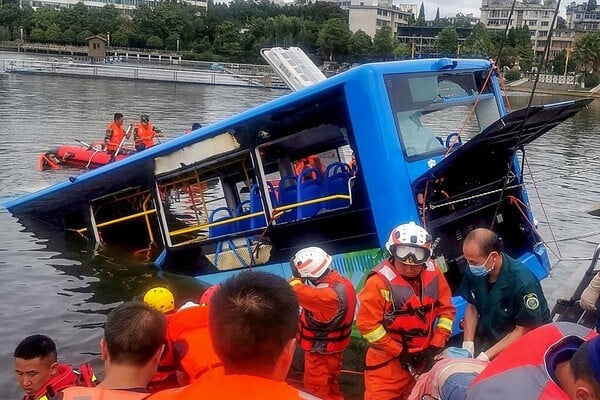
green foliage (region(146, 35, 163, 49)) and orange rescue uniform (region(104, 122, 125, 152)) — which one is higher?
green foliage (region(146, 35, 163, 49))

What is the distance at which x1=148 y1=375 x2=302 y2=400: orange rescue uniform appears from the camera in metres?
2.13

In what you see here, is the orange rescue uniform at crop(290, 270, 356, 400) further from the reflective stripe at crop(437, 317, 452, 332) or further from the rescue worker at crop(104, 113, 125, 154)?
the rescue worker at crop(104, 113, 125, 154)

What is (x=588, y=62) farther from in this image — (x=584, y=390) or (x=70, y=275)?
(x=584, y=390)

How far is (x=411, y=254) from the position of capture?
4602 mm

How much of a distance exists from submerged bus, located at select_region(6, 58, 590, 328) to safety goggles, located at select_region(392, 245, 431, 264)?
936mm

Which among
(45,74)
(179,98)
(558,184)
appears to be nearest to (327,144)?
(558,184)

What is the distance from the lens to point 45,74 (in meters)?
50.7

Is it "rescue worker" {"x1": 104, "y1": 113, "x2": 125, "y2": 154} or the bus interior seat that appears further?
"rescue worker" {"x1": 104, "y1": 113, "x2": 125, "y2": 154}

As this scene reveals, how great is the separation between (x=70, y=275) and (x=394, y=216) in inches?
221

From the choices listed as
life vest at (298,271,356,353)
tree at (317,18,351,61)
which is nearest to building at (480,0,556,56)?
tree at (317,18,351,61)

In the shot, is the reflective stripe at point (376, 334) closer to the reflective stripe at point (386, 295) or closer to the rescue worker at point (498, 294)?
the reflective stripe at point (386, 295)

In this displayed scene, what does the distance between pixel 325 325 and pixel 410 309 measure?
2.39ft

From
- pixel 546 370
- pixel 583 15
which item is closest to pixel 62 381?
pixel 546 370

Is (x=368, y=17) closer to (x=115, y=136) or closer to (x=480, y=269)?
(x=115, y=136)
